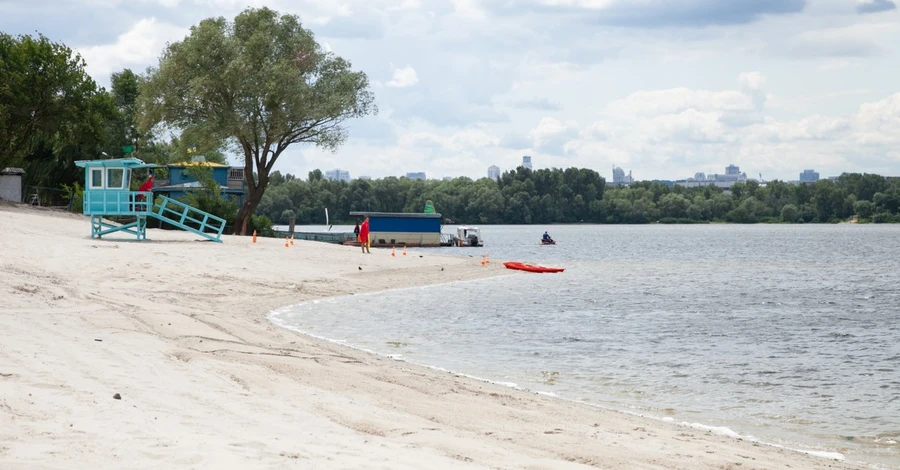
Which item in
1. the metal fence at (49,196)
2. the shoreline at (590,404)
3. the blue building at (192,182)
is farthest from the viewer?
the blue building at (192,182)

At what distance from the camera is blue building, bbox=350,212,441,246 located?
7738cm

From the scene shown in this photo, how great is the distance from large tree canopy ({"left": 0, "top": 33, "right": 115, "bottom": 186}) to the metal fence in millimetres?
2092

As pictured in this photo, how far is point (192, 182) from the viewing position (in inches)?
2687

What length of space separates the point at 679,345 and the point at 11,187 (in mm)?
44365

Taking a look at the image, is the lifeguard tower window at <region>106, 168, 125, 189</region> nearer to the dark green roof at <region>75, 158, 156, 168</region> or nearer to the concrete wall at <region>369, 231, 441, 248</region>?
the dark green roof at <region>75, 158, 156, 168</region>

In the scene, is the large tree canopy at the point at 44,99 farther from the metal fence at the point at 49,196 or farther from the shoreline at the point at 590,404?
the shoreline at the point at 590,404

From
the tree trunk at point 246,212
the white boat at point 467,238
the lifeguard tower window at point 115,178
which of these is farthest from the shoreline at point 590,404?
the white boat at point 467,238

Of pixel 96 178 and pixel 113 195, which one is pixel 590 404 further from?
pixel 96 178

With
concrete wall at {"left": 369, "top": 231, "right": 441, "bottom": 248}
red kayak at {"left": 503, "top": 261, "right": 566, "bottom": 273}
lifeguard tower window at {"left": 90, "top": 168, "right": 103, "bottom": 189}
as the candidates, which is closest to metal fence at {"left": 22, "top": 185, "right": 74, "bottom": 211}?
lifeguard tower window at {"left": 90, "top": 168, "right": 103, "bottom": 189}

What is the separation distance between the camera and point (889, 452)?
1114 cm

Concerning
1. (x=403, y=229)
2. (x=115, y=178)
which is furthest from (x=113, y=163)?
(x=403, y=229)

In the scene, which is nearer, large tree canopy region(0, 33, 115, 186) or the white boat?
large tree canopy region(0, 33, 115, 186)

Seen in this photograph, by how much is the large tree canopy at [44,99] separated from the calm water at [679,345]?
28.1 metres

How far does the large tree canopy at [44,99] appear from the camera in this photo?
50.9 m
